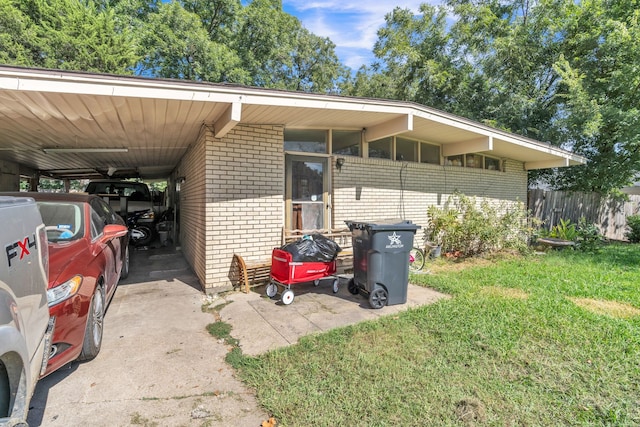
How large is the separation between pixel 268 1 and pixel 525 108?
53.5 feet

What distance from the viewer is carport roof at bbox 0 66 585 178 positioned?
3410 mm

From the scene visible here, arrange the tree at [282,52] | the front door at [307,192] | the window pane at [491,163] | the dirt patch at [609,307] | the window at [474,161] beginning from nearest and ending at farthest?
the dirt patch at [609,307] → the front door at [307,192] → the window at [474,161] → the window pane at [491,163] → the tree at [282,52]

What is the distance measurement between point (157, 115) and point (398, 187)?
5301 mm

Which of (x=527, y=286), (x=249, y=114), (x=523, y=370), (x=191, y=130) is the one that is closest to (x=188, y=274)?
(x=191, y=130)

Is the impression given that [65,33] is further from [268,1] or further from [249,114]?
[249,114]

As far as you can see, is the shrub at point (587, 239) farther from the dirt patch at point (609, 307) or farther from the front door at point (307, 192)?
the front door at point (307, 192)

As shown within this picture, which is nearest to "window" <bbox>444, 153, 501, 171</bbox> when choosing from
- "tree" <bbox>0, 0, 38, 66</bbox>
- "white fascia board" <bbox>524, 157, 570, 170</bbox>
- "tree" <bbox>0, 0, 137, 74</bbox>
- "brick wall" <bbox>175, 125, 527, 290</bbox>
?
"white fascia board" <bbox>524, 157, 570, 170</bbox>

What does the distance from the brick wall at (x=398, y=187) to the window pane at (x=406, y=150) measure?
22cm

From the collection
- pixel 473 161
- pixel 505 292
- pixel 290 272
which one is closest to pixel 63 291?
pixel 290 272

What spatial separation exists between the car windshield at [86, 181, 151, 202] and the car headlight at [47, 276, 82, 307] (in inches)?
316

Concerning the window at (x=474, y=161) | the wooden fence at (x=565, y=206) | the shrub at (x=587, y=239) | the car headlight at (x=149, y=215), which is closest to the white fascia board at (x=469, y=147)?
the window at (x=474, y=161)

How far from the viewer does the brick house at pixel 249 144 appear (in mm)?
3816

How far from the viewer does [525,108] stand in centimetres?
1283

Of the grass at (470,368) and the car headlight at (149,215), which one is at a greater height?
the car headlight at (149,215)
